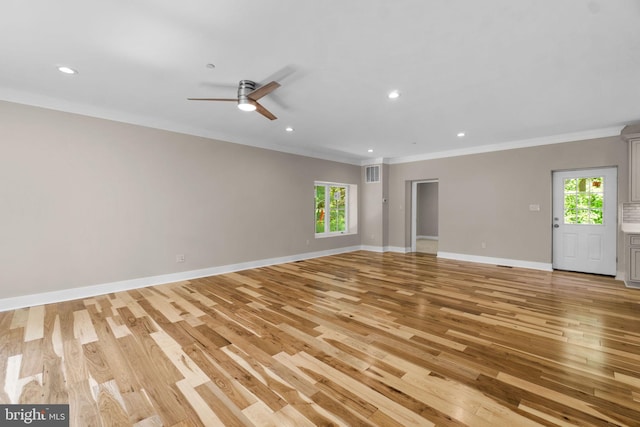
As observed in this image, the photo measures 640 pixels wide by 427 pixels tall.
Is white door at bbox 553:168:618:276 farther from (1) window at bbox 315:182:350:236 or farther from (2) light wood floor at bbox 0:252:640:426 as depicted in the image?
(1) window at bbox 315:182:350:236

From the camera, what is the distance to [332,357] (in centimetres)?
224

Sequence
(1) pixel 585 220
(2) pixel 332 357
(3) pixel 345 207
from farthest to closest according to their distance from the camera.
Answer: (3) pixel 345 207 < (1) pixel 585 220 < (2) pixel 332 357

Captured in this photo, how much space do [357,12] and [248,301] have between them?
337 cm

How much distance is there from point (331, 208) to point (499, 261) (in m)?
4.20

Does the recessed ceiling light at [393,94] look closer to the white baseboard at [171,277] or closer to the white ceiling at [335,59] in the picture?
the white ceiling at [335,59]

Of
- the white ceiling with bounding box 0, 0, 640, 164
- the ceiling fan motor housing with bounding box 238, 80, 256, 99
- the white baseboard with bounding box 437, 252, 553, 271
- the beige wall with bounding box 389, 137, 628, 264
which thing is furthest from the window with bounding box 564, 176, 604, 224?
the ceiling fan motor housing with bounding box 238, 80, 256, 99

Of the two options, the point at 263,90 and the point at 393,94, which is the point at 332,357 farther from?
the point at 393,94

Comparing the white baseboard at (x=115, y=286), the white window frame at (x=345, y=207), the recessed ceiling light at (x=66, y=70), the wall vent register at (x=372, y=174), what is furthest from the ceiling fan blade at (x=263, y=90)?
the wall vent register at (x=372, y=174)

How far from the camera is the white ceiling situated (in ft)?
6.55

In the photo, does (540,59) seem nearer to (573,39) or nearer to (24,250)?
(573,39)

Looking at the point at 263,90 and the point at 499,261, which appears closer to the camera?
the point at 263,90

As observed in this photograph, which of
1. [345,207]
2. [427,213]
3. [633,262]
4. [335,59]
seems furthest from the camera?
[427,213]

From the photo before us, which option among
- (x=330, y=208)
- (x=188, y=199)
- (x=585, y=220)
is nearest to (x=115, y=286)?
(x=188, y=199)

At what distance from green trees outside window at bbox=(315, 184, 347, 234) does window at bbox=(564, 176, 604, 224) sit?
4.97 meters
